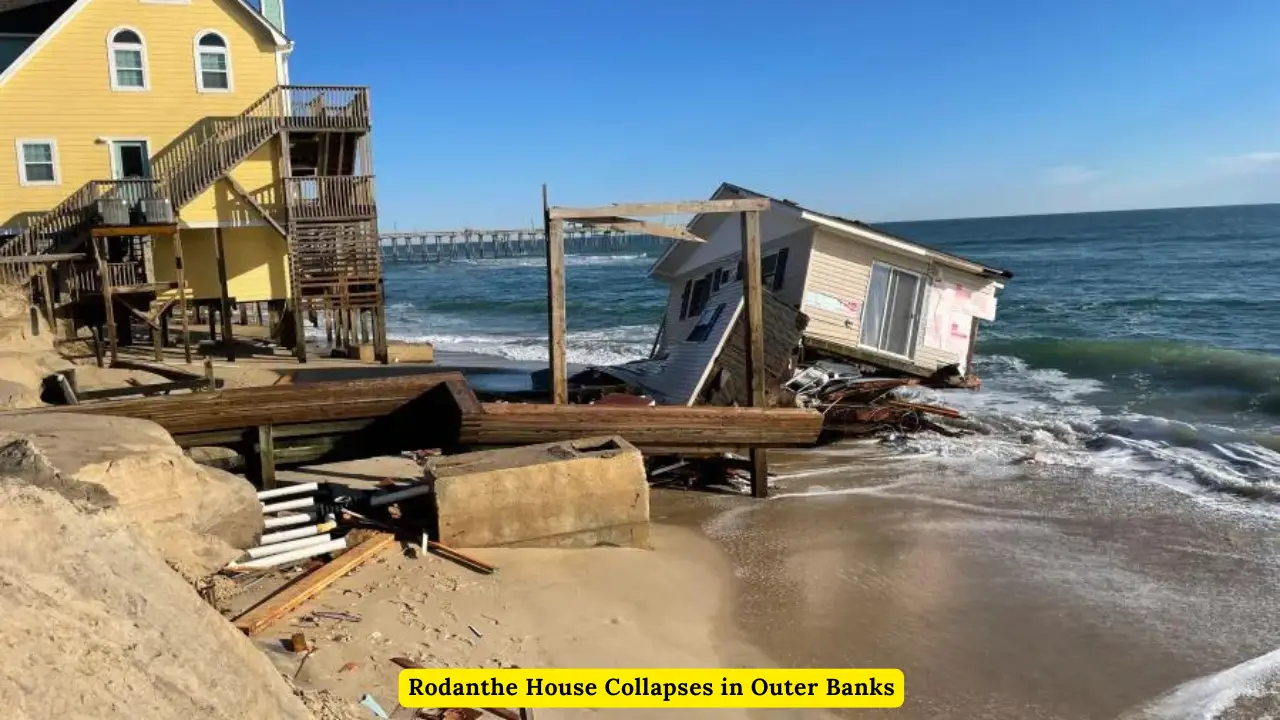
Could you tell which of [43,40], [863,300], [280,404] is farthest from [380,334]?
[280,404]

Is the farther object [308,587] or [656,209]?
[656,209]

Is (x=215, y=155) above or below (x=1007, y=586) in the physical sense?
above

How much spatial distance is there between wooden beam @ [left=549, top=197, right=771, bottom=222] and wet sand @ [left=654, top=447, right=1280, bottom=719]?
150 inches

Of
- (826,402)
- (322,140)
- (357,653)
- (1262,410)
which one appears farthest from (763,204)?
(322,140)

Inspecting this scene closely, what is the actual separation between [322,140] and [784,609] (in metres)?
21.0

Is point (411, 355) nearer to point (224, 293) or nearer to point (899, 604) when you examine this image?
point (224, 293)

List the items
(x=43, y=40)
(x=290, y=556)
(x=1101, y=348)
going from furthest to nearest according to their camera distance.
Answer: (x=1101, y=348) → (x=43, y=40) → (x=290, y=556)

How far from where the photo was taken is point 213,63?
23.8 m

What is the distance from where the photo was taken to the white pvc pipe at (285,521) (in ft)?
26.4

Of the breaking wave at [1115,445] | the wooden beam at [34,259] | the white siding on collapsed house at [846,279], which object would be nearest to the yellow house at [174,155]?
the wooden beam at [34,259]

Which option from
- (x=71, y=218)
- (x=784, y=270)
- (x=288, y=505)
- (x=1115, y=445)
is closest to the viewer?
(x=288, y=505)

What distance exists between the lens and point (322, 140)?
2461 cm

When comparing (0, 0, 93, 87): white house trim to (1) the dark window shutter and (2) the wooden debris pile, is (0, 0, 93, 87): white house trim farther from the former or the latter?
(2) the wooden debris pile

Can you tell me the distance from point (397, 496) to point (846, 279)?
10795 mm
